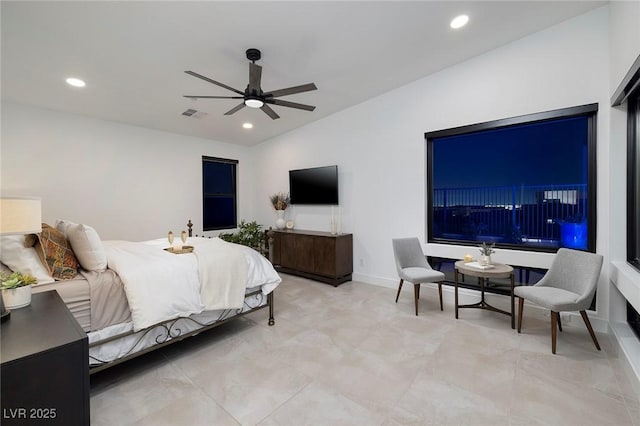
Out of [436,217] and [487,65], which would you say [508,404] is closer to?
[436,217]

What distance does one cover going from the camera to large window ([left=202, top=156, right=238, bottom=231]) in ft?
19.3

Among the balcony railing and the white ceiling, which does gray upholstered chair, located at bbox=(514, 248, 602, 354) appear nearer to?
the balcony railing

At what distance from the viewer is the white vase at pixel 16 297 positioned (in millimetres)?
1502

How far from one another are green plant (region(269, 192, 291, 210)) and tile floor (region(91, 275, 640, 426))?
2782 millimetres

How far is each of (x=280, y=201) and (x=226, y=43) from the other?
322 centimetres

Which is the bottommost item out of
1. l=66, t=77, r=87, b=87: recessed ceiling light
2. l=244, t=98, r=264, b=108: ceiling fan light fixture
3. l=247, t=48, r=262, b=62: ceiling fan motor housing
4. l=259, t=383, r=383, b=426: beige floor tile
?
l=259, t=383, r=383, b=426: beige floor tile

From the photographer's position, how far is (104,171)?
4418mm

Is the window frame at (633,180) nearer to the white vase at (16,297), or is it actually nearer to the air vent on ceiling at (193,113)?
the white vase at (16,297)

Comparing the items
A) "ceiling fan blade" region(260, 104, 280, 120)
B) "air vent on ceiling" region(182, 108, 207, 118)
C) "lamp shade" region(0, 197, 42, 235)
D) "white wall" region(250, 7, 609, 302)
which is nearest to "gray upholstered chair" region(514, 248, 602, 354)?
"white wall" region(250, 7, 609, 302)

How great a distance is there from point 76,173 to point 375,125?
4622mm

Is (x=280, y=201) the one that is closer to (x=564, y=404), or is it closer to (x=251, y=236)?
(x=251, y=236)

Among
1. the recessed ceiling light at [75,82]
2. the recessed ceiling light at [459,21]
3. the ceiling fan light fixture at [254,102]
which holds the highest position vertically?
the recessed ceiling light at [459,21]

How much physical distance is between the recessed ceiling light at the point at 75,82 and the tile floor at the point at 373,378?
322 cm

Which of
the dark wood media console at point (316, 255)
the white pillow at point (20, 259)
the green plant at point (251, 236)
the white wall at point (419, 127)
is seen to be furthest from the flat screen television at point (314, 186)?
the white pillow at point (20, 259)
